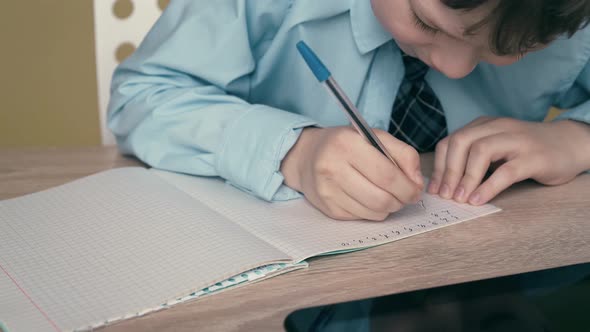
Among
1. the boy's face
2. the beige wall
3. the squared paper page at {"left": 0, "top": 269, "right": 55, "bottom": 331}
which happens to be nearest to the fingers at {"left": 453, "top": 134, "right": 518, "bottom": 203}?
the boy's face

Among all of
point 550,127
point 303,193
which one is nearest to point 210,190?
point 303,193

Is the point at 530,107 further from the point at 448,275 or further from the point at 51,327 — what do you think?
the point at 51,327

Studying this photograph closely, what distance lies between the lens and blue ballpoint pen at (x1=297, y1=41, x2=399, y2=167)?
2.15 ft

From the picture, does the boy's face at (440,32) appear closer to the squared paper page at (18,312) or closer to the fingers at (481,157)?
the fingers at (481,157)

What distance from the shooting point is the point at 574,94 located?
1.03m

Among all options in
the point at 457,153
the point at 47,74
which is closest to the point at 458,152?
the point at 457,153

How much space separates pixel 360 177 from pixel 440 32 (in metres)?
0.16

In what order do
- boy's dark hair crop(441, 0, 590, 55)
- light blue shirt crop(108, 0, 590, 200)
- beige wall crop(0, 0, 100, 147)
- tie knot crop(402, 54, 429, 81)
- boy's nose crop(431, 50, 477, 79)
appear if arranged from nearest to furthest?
boy's dark hair crop(441, 0, 590, 55)
boy's nose crop(431, 50, 477, 79)
light blue shirt crop(108, 0, 590, 200)
tie knot crop(402, 54, 429, 81)
beige wall crop(0, 0, 100, 147)

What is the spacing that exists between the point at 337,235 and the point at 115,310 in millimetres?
231

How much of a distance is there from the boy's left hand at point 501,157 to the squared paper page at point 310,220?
2 cm

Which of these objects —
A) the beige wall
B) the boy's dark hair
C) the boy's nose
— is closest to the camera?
the boy's dark hair

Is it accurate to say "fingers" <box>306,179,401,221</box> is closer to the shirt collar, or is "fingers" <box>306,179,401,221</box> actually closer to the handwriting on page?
the handwriting on page

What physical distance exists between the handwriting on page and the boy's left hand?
0.04 m

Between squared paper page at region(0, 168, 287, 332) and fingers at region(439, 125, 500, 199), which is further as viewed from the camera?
fingers at region(439, 125, 500, 199)
